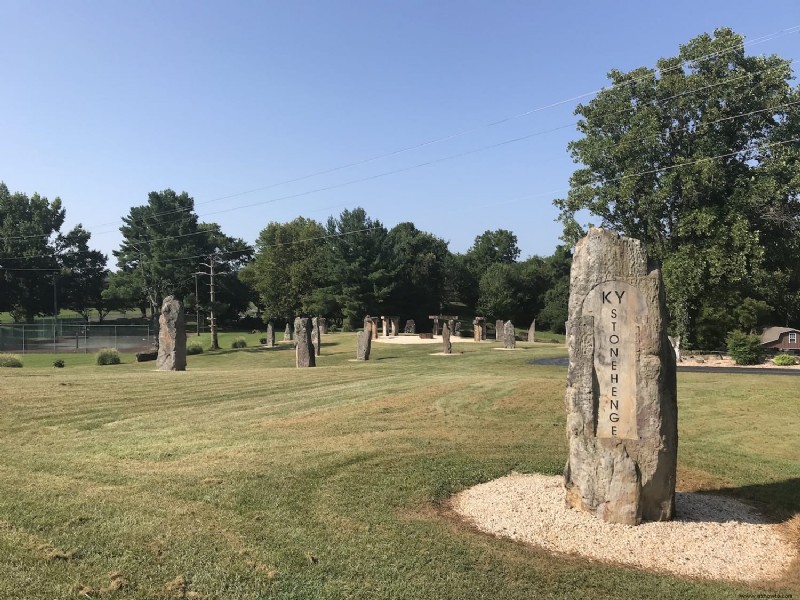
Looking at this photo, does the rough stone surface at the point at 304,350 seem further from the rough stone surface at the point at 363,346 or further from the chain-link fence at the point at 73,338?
the chain-link fence at the point at 73,338

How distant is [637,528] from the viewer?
5367 mm

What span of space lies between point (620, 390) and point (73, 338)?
43.9 m

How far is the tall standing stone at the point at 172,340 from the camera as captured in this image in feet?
70.0

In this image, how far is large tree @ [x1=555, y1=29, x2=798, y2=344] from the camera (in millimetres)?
25078

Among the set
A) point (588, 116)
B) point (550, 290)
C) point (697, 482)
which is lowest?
point (697, 482)

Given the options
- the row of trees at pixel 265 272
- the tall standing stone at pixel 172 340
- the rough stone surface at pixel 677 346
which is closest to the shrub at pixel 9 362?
the tall standing stone at pixel 172 340

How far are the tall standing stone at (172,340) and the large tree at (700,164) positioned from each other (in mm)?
20103

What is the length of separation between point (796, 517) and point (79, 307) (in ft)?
250

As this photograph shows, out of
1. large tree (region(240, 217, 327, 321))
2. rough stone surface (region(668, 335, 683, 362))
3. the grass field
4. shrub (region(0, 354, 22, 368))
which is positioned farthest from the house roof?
large tree (region(240, 217, 327, 321))

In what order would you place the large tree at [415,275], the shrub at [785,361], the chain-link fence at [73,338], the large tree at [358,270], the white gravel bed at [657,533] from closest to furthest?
the white gravel bed at [657,533], the shrub at [785,361], the chain-link fence at [73,338], the large tree at [358,270], the large tree at [415,275]

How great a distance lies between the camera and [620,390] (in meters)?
5.63

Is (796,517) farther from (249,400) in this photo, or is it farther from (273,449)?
(249,400)

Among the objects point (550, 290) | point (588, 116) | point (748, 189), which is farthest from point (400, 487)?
point (550, 290)

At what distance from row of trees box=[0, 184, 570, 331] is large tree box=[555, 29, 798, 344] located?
33.0 meters
